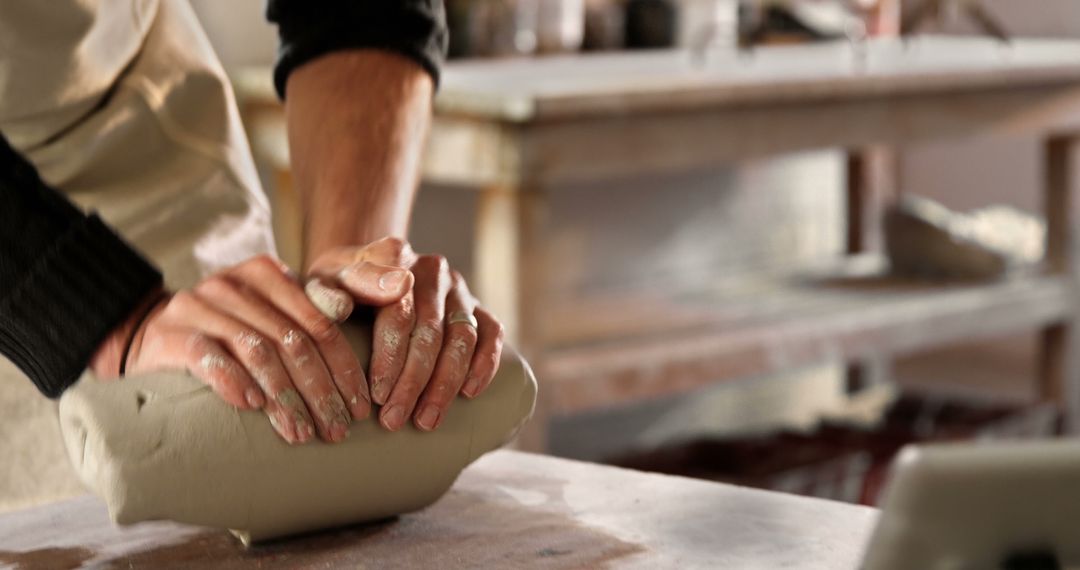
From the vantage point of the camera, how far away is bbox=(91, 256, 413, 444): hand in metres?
0.82

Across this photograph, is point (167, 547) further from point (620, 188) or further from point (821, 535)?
point (620, 188)

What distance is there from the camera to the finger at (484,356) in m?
0.89

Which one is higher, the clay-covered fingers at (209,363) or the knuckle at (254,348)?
the knuckle at (254,348)

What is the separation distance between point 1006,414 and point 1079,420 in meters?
0.34

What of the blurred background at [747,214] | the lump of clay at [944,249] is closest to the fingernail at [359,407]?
the blurred background at [747,214]

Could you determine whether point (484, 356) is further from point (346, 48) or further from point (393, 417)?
point (346, 48)

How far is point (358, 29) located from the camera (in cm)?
118

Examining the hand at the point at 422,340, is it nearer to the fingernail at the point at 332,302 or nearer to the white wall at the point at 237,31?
the fingernail at the point at 332,302

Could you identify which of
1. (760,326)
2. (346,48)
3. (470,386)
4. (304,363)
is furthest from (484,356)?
(760,326)

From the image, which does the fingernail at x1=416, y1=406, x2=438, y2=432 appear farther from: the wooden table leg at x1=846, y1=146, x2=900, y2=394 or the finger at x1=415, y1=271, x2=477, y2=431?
the wooden table leg at x1=846, y1=146, x2=900, y2=394

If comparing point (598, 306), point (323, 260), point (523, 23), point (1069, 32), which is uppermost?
point (323, 260)

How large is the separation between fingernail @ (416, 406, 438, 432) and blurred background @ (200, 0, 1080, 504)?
3.74 feet

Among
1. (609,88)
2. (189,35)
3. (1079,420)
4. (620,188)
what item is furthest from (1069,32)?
(189,35)

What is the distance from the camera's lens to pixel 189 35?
1.22m
